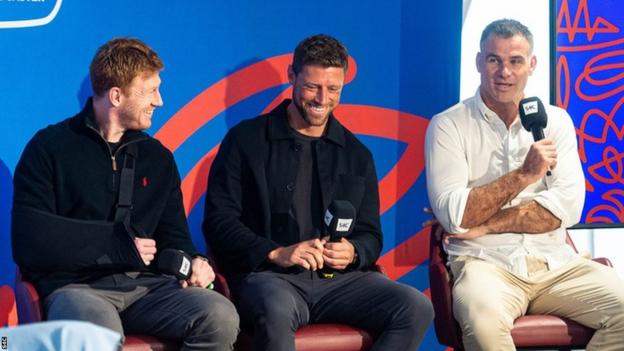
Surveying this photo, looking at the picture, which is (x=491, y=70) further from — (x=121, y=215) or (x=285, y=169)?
(x=121, y=215)

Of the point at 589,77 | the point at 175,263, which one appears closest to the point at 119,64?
the point at 175,263

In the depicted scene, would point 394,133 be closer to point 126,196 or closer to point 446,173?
point 446,173

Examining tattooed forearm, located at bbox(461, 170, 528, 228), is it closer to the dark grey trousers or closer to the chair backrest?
the chair backrest

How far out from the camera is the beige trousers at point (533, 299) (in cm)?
420

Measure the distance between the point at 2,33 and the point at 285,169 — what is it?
1522 millimetres

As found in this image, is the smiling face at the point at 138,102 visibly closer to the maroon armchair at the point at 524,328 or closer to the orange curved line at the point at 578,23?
the maroon armchair at the point at 524,328

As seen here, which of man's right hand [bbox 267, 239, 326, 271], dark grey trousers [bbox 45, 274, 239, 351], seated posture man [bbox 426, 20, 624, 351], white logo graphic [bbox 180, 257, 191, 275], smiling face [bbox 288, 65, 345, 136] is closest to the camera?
dark grey trousers [bbox 45, 274, 239, 351]

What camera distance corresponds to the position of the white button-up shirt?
4.56 m

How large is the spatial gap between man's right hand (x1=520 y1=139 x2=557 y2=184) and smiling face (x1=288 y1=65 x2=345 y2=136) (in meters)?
0.96

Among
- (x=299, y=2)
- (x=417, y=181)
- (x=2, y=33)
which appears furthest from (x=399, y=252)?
(x=2, y=33)

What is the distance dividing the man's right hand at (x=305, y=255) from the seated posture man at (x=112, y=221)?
352 millimetres

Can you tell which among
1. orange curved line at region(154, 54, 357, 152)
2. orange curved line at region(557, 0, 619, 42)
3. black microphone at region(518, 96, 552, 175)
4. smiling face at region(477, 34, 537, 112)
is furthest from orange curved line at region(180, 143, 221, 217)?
orange curved line at region(557, 0, 619, 42)

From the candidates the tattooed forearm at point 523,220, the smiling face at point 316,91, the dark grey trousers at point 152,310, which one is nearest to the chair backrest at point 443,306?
the tattooed forearm at point 523,220

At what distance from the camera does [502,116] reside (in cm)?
477
